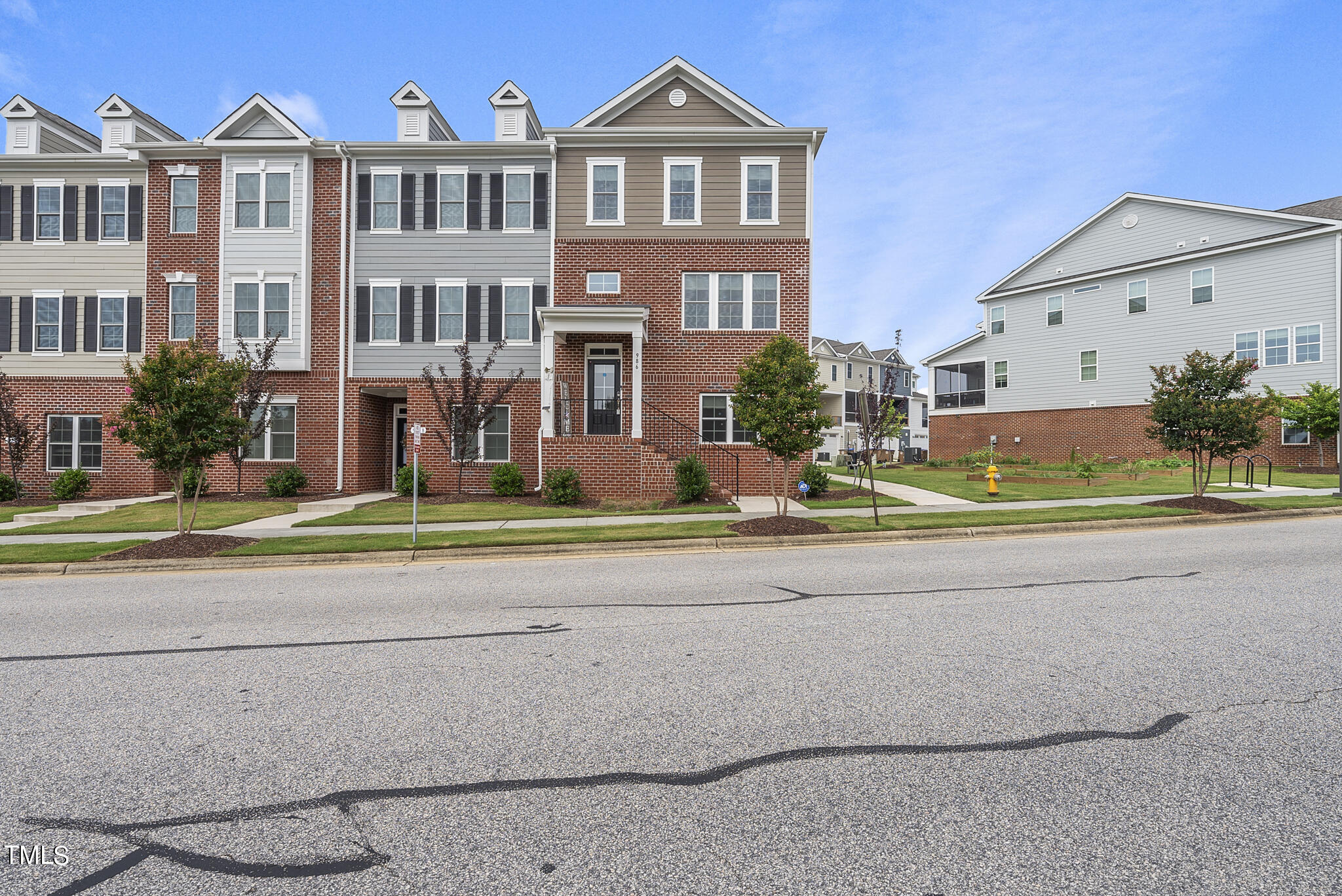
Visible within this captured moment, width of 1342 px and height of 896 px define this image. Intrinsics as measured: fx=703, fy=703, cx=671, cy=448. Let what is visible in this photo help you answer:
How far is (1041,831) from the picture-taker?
289 centimetres

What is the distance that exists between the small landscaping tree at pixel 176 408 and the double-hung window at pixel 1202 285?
118ft

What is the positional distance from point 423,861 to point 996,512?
14339mm

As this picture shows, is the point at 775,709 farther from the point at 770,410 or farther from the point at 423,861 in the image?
the point at 770,410

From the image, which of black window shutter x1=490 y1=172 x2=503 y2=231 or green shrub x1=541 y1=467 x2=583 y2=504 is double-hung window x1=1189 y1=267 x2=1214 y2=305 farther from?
black window shutter x1=490 y1=172 x2=503 y2=231

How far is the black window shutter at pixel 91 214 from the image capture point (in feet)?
73.4

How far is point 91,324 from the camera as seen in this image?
22391 mm

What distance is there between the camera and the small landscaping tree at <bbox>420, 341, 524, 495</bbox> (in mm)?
19078

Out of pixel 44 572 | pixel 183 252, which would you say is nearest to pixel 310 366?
pixel 183 252

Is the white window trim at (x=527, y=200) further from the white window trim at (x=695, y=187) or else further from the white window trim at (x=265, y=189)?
the white window trim at (x=265, y=189)

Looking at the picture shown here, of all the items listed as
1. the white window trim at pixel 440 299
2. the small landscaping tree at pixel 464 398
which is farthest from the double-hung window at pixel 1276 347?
the white window trim at pixel 440 299

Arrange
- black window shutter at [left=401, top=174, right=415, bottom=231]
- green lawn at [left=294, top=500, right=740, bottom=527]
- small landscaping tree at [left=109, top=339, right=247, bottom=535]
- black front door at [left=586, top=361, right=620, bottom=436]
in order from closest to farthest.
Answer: small landscaping tree at [left=109, top=339, right=247, bottom=535] < green lawn at [left=294, top=500, right=740, bottom=527] < black front door at [left=586, top=361, right=620, bottom=436] < black window shutter at [left=401, top=174, right=415, bottom=231]

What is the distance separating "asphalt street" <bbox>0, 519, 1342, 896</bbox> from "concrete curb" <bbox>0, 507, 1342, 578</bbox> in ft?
12.6

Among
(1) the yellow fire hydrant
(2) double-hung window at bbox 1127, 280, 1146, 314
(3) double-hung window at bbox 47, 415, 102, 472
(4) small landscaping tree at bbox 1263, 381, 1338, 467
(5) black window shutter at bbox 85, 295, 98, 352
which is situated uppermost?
(2) double-hung window at bbox 1127, 280, 1146, 314

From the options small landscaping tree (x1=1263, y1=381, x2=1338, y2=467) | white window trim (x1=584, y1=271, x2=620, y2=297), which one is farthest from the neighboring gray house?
white window trim (x1=584, y1=271, x2=620, y2=297)
